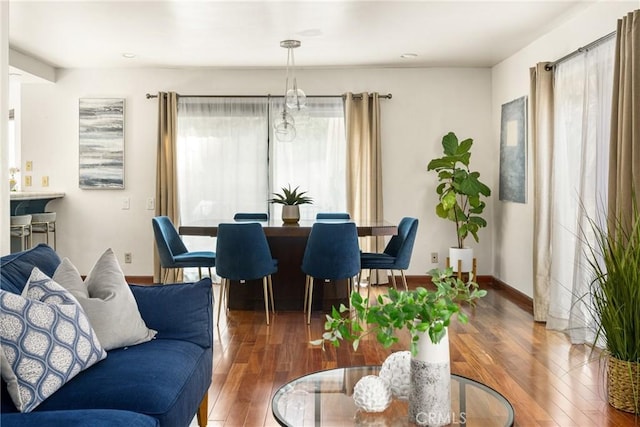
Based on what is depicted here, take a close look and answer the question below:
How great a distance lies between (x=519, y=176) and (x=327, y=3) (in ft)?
9.21

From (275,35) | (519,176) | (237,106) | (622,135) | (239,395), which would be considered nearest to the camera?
(239,395)

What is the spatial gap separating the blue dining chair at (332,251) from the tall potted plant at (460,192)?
1.95 meters

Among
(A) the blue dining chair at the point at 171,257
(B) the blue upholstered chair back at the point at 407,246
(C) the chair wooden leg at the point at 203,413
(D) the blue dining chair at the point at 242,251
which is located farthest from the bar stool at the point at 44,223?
(C) the chair wooden leg at the point at 203,413

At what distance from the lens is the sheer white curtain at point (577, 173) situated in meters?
4.27

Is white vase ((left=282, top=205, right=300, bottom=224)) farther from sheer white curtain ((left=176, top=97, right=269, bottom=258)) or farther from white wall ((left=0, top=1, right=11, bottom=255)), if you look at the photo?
white wall ((left=0, top=1, right=11, bottom=255))

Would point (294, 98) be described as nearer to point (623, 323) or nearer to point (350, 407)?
point (623, 323)

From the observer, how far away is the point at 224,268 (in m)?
4.89

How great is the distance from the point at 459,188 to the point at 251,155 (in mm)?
2429

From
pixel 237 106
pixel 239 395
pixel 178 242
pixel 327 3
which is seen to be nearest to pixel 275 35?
pixel 327 3

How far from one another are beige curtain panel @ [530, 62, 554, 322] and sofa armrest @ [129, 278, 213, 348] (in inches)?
131

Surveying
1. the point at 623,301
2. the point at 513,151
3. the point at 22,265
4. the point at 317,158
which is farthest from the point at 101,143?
the point at 623,301

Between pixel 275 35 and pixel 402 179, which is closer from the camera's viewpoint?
pixel 275 35

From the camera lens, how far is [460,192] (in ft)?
21.1

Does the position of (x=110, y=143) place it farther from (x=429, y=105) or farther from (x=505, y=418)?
(x=505, y=418)
